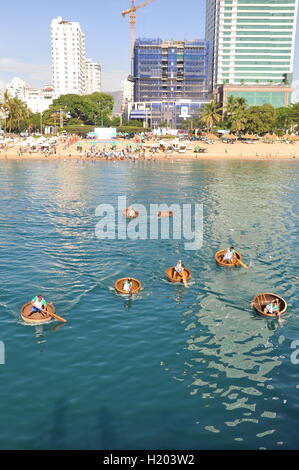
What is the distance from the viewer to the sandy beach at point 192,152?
99.2 metres

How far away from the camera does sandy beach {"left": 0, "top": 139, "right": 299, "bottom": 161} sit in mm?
99188

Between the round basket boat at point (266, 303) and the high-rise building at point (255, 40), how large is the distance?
552 feet

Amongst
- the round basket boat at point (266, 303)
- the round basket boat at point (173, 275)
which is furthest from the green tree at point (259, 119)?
the round basket boat at point (266, 303)

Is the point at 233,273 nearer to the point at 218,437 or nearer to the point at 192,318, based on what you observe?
the point at 192,318

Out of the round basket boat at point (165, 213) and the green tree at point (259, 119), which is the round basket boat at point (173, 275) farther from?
the green tree at point (259, 119)

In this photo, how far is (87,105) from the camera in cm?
16338

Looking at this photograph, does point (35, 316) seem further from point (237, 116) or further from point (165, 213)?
point (237, 116)

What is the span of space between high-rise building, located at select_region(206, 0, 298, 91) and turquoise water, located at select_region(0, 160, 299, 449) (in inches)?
6340

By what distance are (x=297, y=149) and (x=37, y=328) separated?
106316 millimetres

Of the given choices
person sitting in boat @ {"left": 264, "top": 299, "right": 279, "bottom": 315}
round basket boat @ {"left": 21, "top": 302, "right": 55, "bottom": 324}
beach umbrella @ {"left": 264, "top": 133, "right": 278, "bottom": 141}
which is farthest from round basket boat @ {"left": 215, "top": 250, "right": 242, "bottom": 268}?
beach umbrella @ {"left": 264, "top": 133, "right": 278, "bottom": 141}

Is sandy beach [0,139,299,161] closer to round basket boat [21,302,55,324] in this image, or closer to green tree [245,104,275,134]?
green tree [245,104,275,134]

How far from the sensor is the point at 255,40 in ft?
589

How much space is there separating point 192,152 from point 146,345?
92002 millimetres
